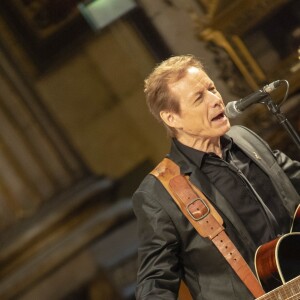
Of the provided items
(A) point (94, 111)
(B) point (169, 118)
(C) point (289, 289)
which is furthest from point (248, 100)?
(A) point (94, 111)

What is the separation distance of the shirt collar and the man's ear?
0.09m

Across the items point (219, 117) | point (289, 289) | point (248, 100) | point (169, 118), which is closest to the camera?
point (289, 289)

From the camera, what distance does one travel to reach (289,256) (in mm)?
2109

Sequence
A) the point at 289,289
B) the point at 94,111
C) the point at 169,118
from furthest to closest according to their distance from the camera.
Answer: the point at 94,111 → the point at 169,118 → the point at 289,289

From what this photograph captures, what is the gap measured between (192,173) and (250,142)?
0.31 meters

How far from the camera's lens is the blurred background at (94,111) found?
4.31 m

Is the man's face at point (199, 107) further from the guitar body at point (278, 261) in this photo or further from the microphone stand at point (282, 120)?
the guitar body at point (278, 261)

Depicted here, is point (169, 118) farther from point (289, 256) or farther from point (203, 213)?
point (289, 256)

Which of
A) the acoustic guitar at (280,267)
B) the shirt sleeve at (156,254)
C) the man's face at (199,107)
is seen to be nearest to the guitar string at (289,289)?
the acoustic guitar at (280,267)

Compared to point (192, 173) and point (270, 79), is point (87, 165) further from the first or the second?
point (192, 173)

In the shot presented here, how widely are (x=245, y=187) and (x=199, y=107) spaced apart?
1.18ft

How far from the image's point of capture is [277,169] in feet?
7.82

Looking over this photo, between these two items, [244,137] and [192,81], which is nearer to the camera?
[192,81]

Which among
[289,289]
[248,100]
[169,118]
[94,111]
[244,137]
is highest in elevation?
[94,111]
